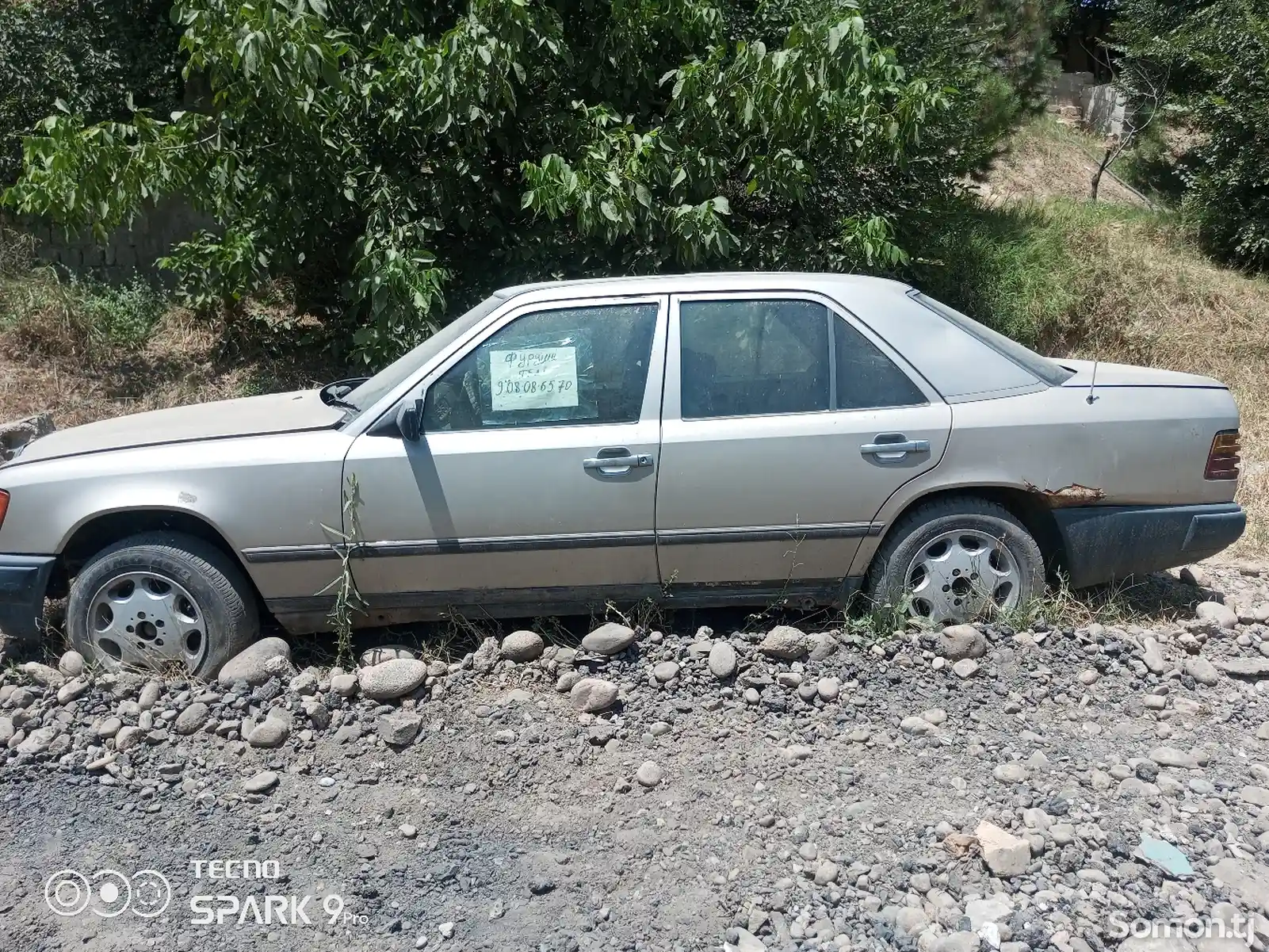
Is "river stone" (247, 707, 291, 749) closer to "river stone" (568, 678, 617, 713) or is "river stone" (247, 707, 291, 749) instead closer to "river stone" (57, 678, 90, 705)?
"river stone" (57, 678, 90, 705)

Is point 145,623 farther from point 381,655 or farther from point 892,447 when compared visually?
point 892,447

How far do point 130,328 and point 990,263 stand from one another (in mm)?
7542

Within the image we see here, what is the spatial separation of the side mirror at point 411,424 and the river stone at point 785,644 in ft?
5.28

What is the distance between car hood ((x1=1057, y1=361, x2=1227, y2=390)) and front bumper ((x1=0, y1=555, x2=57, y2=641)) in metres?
4.25

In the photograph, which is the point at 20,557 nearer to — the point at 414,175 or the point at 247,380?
the point at 414,175

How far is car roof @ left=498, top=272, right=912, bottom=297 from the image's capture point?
4.57m

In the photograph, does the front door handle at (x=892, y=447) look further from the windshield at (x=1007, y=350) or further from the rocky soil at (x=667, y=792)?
the rocky soil at (x=667, y=792)

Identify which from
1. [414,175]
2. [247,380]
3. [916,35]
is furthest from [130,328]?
[916,35]

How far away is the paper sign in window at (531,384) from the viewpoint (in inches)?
174

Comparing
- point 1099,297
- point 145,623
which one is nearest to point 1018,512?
point 145,623

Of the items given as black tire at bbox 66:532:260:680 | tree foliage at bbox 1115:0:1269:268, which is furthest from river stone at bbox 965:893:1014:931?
tree foliage at bbox 1115:0:1269:268

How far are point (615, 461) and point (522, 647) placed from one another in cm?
85

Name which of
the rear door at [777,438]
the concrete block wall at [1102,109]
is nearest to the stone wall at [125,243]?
the rear door at [777,438]

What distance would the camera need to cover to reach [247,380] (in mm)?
8930
